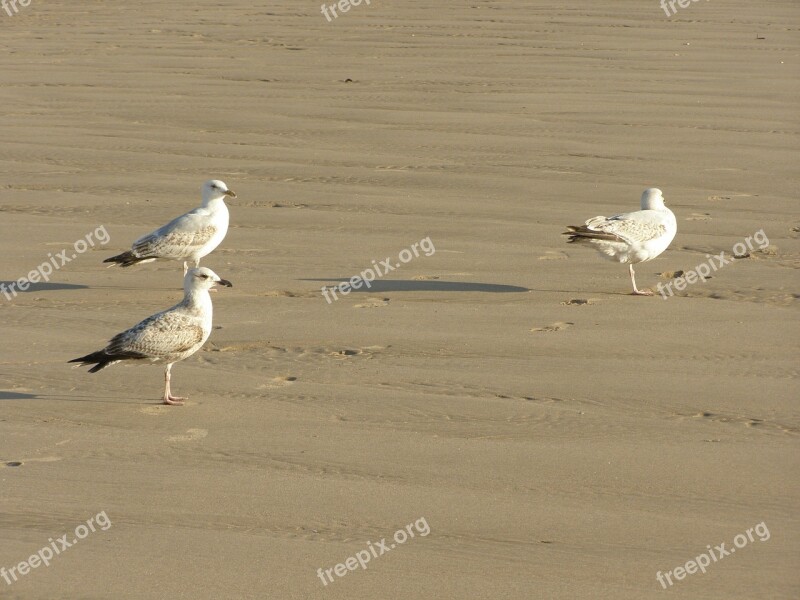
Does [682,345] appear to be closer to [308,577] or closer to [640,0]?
[308,577]

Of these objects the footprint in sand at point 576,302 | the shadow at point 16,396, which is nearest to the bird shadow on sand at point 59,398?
the shadow at point 16,396

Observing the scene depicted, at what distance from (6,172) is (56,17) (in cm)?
746

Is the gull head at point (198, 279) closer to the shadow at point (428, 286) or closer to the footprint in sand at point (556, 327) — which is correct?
the shadow at point (428, 286)

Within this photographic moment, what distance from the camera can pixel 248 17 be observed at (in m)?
16.7

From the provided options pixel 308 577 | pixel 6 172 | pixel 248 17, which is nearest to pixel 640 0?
pixel 248 17
